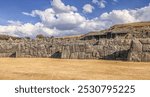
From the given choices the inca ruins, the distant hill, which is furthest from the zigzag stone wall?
the distant hill

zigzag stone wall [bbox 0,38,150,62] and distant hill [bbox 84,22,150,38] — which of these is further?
distant hill [bbox 84,22,150,38]

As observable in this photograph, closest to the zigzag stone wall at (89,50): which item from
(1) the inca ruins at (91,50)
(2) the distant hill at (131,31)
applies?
(1) the inca ruins at (91,50)

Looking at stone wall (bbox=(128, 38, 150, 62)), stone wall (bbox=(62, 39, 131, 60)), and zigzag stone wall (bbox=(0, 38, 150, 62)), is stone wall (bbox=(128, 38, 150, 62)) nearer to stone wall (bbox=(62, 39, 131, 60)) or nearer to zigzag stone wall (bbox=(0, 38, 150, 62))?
zigzag stone wall (bbox=(0, 38, 150, 62))

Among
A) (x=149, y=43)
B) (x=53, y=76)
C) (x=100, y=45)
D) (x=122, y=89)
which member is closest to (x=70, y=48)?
(x=100, y=45)

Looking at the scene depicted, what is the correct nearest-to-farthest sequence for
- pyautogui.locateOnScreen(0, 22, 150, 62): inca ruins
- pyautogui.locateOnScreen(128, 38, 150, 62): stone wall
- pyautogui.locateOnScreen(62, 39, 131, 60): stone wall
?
pyautogui.locateOnScreen(128, 38, 150, 62): stone wall
pyautogui.locateOnScreen(0, 22, 150, 62): inca ruins
pyautogui.locateOnScreen(62, 39, 131, 60): stone wall

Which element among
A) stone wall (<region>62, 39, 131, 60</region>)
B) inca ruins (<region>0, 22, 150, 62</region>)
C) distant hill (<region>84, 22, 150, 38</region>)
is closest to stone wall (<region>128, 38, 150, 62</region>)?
inca ruins (<region>0, 22, 150, 62</region>)

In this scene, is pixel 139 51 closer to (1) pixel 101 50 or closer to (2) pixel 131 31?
(1) pixel 101 50

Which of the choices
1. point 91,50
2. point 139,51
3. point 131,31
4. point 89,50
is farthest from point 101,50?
point 131,31

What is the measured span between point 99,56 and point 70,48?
7.16ft

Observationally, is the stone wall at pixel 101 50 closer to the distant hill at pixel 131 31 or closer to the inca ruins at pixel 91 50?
the inca ruins at pixel 91 50

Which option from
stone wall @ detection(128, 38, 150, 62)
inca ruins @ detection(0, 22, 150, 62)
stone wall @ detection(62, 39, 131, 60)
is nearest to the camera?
stone wall @ detection(128, 38, 150, 62)

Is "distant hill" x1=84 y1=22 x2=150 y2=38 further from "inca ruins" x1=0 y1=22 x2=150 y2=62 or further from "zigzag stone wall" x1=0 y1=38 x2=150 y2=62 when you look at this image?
"zigzag stone wall" x1=0 y1=38 x2=150 y2=62

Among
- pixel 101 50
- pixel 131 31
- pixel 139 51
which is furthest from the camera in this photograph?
pixel 131 31

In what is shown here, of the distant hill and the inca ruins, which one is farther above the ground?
the distant hill
